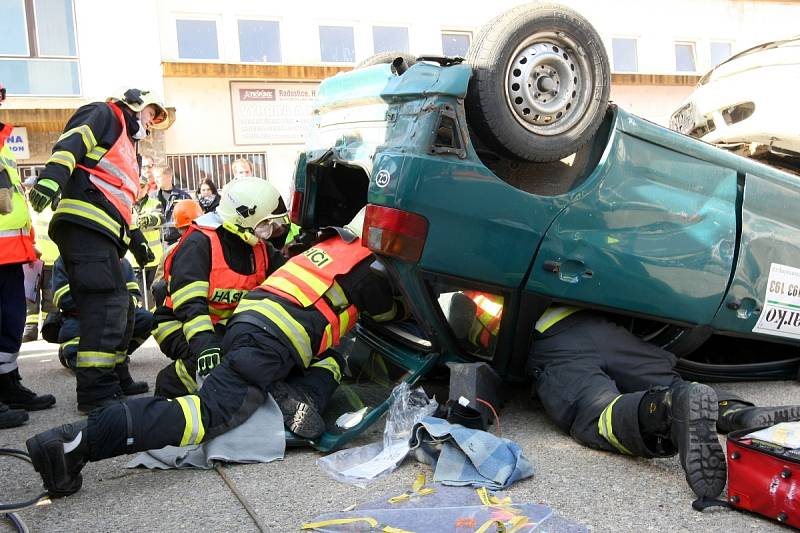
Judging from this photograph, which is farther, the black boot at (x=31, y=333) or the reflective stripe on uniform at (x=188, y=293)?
the black boot at (x=31, y=333)

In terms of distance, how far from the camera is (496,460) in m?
2.65

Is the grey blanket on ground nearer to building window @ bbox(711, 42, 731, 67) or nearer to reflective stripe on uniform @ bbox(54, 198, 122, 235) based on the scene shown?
reflective stripe on uniform @ bbox(54, 198, 122, 235)

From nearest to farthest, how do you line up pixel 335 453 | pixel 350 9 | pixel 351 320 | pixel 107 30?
pixel 335 453 < pixel 351 320 < pixel 107 30 < pixel 350 9

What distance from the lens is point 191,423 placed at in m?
2.73

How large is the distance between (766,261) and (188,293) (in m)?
2.75

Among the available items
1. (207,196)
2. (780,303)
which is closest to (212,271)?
(780,303)

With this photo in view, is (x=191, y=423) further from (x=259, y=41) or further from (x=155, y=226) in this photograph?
(x=259, y=41)

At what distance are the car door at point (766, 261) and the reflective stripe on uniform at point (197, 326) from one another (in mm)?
2361

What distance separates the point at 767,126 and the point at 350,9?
12108 millimetres

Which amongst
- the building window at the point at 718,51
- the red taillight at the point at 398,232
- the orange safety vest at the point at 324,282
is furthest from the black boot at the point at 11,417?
the building window at the point at 718,51

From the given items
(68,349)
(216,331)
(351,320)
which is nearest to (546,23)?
(351,320)

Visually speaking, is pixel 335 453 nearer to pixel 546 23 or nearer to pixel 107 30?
pixel 546 23

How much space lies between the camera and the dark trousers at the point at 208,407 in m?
2.62

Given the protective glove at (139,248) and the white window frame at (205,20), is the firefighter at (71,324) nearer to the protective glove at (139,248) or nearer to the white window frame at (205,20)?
the protective glove at (139,248)
